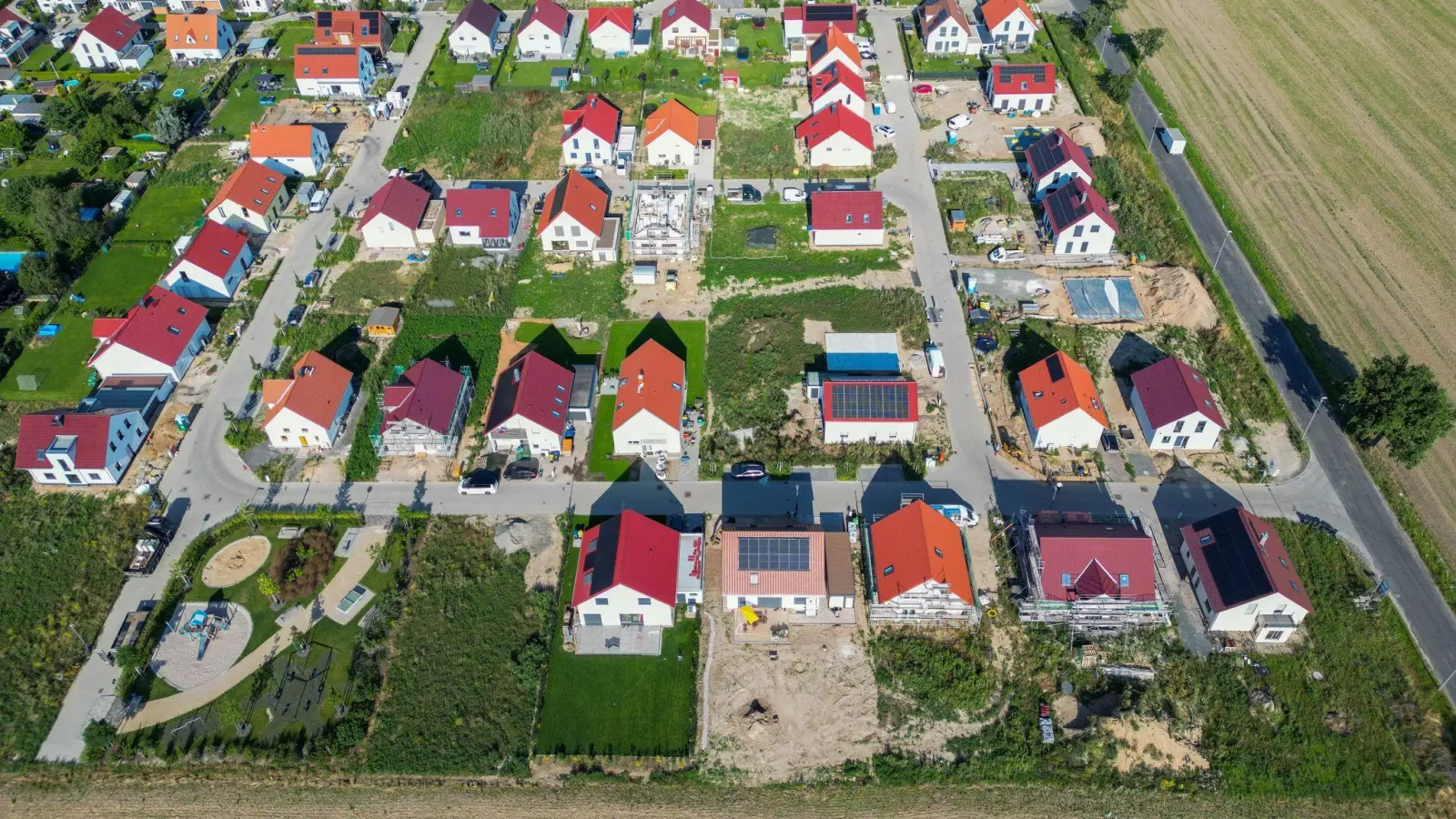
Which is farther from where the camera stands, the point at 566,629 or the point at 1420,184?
the point at 1420,184

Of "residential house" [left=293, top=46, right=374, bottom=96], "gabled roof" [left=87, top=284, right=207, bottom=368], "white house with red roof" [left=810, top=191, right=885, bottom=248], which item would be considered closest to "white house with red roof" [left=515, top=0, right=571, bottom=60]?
"residential house" [left=293, top=46, right=374, bottom=96]

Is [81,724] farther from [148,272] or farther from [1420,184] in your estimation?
[1420,184]

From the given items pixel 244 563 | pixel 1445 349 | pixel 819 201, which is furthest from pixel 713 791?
pixel 1445 349

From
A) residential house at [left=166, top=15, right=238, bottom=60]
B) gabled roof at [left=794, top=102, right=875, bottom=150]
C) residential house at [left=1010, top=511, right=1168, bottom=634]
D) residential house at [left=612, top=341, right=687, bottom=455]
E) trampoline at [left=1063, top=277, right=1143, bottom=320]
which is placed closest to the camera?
residential house at [left=1010, top=511, right=1168, bottom=634]

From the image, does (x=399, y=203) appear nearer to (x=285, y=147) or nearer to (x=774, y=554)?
(x=285, y=147)

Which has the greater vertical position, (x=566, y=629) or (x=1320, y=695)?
(x=566, y=629)

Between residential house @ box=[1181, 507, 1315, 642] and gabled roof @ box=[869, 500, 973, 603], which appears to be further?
gabled roof @ box=[869, 500, 973, 603]

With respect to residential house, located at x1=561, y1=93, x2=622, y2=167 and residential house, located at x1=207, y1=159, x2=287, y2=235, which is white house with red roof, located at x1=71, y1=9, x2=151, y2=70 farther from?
residential house, located at x1=561, y1=93, x2=622, y2=167
